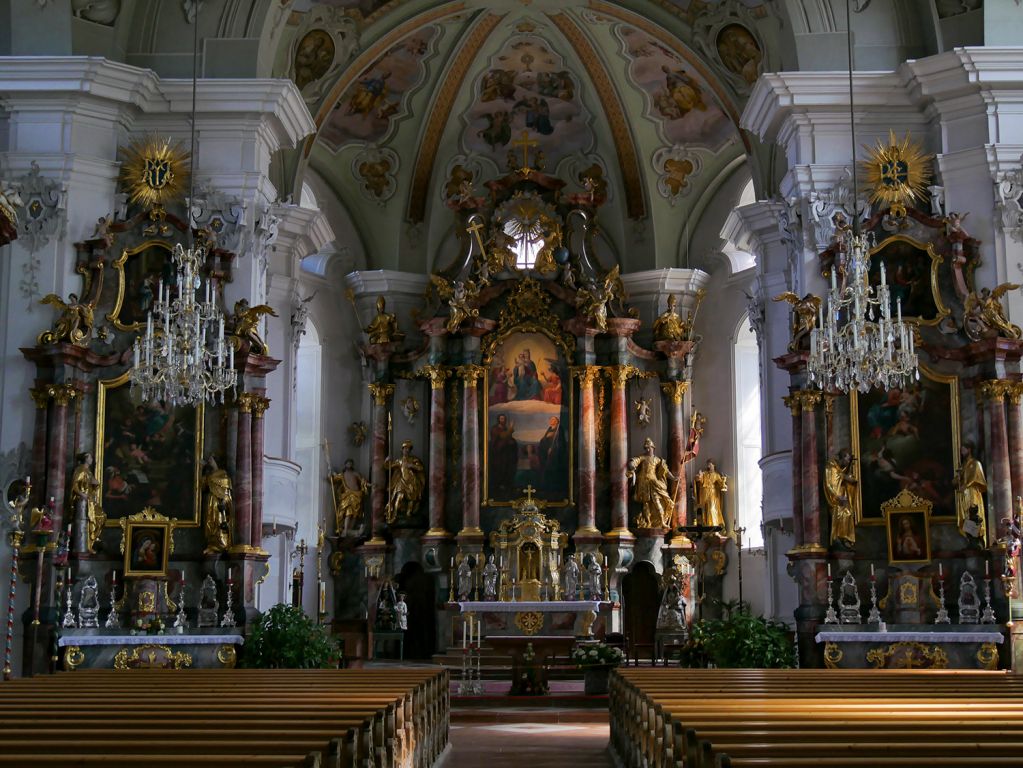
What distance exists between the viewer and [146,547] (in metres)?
18.5

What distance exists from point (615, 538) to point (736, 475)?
2959 millimetres

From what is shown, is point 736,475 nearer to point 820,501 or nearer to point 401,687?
point 820,501

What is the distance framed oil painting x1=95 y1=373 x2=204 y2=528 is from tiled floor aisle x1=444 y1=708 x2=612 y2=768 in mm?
4803

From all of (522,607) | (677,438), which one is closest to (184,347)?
(522,607)

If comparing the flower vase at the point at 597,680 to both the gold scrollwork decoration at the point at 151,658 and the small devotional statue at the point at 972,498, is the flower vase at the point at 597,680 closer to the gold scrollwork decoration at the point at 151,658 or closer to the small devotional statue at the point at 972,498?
the small devotional statue at the point at 972,498

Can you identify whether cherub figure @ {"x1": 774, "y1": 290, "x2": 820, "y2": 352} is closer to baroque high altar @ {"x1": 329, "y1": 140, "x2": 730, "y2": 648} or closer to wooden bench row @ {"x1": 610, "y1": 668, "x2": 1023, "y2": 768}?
wooden bench row @ {"x1": 610, "y1": 668, "x2": 1023, "y2": 768}

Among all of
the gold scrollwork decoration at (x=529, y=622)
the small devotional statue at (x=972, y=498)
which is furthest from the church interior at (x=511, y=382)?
the gold scrollwork decoration at (x=529, y=622)

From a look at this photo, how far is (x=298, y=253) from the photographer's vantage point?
25.1 metres

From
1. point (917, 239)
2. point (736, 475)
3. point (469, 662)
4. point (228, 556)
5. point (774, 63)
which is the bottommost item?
point (469, 662)

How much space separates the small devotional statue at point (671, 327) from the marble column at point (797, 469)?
7.96 m

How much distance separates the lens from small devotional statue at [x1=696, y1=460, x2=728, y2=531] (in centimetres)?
2655

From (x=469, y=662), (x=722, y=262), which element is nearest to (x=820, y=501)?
(x=469, y=662)

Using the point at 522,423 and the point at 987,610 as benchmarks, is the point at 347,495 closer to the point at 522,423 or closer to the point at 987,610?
the point at 522,423

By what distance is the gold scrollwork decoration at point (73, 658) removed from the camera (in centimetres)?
1743
